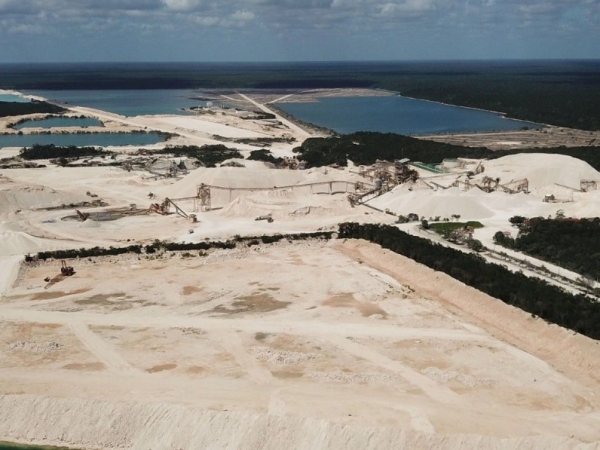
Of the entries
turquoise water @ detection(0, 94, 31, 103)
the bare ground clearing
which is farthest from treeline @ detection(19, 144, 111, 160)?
turquoise water @ detection(0, 94, 31, 103)

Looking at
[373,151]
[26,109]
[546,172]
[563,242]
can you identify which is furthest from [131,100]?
[563,242]

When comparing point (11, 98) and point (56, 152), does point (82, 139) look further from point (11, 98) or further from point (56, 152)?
point (11, 98)

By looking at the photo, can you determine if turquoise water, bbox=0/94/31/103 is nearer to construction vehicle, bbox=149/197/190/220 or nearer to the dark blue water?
the dark blue water

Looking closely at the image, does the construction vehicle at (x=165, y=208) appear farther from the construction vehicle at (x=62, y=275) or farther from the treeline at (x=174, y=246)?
the construction vehicle at (x=62, y=275)

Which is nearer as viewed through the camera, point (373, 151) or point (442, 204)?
point (442, 204)

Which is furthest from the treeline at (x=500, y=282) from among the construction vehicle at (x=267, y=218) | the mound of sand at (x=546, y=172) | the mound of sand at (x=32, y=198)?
the mound of sand at (x=32, y=198)

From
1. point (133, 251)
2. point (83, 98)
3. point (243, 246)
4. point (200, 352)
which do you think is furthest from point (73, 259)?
point (83, 98)
